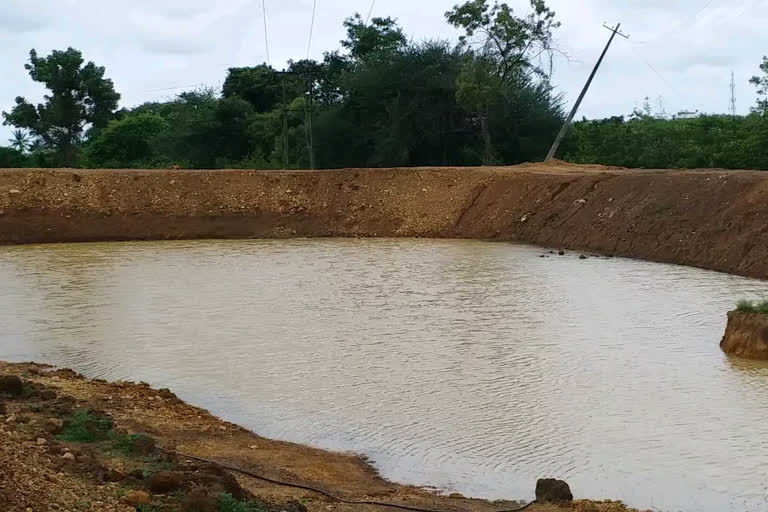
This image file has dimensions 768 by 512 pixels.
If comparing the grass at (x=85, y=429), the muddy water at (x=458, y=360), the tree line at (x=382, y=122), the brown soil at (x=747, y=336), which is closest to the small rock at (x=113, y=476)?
the grass at (x=85, y=429)

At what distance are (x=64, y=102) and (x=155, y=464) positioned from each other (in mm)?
38458

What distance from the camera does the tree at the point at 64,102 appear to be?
41312 mm

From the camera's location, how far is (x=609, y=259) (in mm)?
19766

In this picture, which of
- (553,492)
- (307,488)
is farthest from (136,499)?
(553,492)

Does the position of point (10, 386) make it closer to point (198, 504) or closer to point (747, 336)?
point (198, 504)

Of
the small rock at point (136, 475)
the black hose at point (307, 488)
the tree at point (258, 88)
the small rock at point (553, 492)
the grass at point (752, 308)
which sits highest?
the tree at point (258, 88)

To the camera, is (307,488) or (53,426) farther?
(53,426)

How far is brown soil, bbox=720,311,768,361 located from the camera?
987 cm

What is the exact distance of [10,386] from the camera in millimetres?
7574

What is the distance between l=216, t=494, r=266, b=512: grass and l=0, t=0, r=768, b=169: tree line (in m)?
23.9

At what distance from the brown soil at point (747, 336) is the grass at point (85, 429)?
624cm

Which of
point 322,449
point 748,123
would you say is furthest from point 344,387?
point 748,123

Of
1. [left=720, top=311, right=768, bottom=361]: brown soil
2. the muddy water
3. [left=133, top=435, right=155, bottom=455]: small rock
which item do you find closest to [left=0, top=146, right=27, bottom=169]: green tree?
the muddy water

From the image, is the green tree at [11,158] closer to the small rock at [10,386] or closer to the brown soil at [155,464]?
the brown soil at [155,464]
